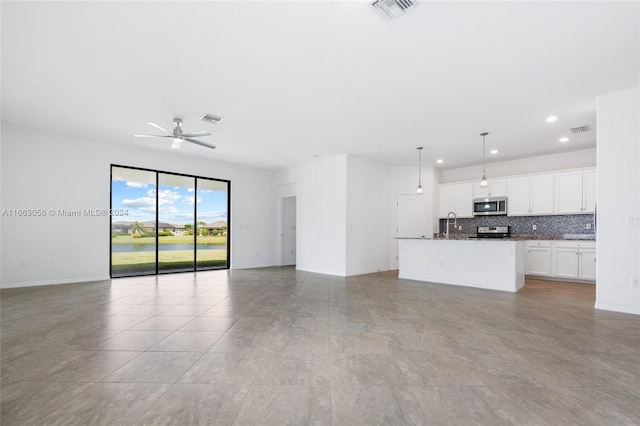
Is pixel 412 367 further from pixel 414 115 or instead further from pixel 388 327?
pixel 414 115

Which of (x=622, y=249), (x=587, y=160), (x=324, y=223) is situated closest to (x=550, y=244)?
(x=587, y=160)

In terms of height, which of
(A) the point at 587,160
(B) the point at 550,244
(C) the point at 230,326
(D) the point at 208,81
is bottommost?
(C) the point at 230,326

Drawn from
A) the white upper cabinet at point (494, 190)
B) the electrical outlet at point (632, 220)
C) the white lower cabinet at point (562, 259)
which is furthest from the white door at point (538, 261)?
the electrical outlet at point (632, 220)

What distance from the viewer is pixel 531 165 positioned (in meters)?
7.50

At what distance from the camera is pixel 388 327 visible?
136 inches

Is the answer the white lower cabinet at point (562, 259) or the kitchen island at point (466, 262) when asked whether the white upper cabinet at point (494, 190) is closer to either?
the white lower cabinet at point (562, 259)

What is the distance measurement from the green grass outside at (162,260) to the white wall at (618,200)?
33.7ft

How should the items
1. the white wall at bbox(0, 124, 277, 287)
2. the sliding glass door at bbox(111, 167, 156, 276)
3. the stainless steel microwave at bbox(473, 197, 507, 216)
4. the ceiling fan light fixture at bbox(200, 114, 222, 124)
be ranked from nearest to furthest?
the ceiling fan light fixture at bbox(200, 114, 222, 124) → the white wall at bbox(0, 124, 277, 287) → the sliding glass door at bbox(111, 167, 156, 276) → the stainless steel microwave at bbox(473, 197, 507, 216)

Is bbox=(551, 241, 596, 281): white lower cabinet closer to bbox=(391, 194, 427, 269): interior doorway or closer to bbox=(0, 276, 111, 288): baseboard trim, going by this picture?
bbox=(391, 194, 427, 269): interior doorway

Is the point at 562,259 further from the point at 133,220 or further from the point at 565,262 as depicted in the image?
the point at 133,220

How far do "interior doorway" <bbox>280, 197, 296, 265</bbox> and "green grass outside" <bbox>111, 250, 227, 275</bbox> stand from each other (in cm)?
293

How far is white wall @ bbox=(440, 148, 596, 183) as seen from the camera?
6.84 m

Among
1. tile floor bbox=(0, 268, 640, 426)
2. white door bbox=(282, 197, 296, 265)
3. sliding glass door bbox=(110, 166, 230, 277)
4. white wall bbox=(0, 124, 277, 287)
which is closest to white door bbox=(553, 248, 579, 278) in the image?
tile floor bbox=(0, 268, 640, 426)

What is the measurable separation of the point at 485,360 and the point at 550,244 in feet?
18.7
